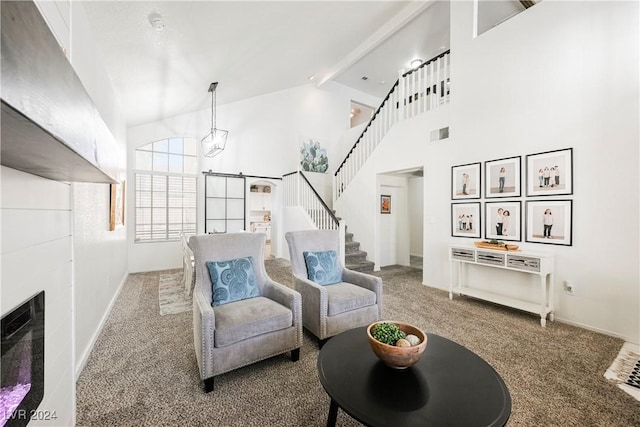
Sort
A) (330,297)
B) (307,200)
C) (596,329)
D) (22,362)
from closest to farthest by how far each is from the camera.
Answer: (22,362) < (330,297) < (596,329) < (307,200)

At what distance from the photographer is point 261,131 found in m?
6.94

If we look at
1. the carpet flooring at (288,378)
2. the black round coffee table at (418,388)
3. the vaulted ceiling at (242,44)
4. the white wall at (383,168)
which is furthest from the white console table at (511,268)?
the vaulted ceiling at (242,44)

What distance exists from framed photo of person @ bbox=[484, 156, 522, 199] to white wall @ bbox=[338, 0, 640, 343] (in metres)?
0.11

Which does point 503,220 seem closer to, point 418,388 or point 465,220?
point 465,220

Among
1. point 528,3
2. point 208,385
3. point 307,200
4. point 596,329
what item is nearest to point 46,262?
point 208,385

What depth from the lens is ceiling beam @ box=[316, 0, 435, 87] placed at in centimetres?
460

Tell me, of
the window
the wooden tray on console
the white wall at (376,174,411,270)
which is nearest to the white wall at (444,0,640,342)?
the wooden tray on console

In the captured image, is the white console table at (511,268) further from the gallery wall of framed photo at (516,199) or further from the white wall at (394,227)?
the white wall at (394,227)

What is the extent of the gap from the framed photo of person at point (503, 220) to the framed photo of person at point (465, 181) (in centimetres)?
27

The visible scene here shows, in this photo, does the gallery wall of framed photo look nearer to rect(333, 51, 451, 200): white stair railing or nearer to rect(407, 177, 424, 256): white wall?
rect(333, 51, 451, 200): white stair railing

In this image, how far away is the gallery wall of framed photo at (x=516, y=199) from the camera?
3.10m

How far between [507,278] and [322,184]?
5.30 m

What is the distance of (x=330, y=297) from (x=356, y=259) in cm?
317

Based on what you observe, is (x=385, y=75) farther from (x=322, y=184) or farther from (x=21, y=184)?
(x=21, y=184)
